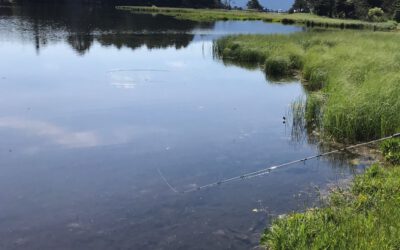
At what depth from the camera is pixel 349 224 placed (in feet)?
28.1

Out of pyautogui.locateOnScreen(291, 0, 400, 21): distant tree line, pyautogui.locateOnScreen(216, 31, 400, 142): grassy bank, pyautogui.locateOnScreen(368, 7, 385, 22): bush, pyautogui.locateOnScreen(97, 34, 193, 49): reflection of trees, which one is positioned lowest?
pyautogui.locateOnScreen(216, 31, 400, 142): grassy bank

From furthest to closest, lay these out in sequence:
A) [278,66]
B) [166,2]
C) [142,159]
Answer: [166,2] → [278,66] → [142,159]

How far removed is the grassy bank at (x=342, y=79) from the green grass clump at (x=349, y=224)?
5.67m

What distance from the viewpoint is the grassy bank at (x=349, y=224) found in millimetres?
7941

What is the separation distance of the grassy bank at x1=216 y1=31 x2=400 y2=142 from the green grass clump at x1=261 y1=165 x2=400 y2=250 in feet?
18.6

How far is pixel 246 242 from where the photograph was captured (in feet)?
31.3

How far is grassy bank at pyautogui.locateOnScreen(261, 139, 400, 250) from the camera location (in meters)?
7.94

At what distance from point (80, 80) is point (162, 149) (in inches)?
527

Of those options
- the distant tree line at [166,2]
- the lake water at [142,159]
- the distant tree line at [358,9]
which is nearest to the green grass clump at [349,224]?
the lake water at [142,159]

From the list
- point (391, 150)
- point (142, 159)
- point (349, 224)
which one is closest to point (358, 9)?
point (391, 150)

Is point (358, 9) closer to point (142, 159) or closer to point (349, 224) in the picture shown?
point (142, 159)

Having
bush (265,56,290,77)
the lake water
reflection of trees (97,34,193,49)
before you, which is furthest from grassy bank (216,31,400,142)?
reflection of trees (97,34,193,49)

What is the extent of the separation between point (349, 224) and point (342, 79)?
13124mm

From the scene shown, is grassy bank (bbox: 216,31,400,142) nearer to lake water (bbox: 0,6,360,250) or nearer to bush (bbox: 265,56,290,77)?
bush (bbox: 265,56,290,77)
